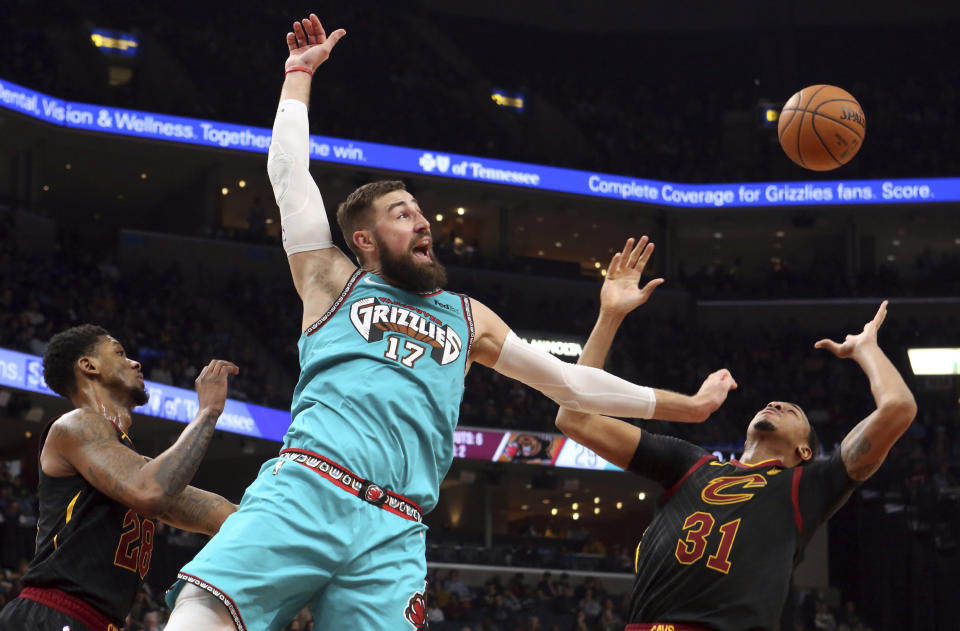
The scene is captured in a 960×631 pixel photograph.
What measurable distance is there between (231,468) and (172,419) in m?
6.29

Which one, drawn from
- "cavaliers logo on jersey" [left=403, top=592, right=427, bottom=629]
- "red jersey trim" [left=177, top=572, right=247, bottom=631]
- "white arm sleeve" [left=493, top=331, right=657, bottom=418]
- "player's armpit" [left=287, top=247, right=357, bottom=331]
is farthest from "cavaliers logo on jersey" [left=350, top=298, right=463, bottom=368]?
"red jersey trim" [left=177, top=572, right=247, bottom=631]

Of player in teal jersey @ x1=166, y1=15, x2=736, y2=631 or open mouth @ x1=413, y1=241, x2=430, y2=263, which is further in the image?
open mouth @ x1=413, y1=241, x2=430, y2=263

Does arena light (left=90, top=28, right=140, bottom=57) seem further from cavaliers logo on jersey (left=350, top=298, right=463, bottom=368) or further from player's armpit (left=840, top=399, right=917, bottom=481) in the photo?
cavaliers logo on jersey (left=350, top=298, right=463, bottom=368)

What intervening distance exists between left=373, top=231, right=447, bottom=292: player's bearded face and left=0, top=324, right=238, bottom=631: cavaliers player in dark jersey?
77 cm

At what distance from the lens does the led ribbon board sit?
2706 cm

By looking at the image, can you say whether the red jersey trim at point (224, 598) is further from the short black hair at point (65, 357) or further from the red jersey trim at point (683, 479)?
the red jersey trim at point (683, 479)

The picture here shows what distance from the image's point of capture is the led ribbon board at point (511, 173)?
88.8 feet

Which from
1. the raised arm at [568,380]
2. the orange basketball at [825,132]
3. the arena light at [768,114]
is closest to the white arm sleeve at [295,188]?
the raised arm at [568,380]

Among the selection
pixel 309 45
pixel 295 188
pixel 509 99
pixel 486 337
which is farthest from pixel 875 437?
pixel 509 99

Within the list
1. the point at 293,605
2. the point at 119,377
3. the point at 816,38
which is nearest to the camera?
the point at 293,605

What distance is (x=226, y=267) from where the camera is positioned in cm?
2873

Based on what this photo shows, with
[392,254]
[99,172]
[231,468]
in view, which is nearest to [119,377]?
[392,254]

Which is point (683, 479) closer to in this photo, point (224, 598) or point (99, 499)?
point (99, 499)

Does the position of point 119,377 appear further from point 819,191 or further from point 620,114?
point 620,114
